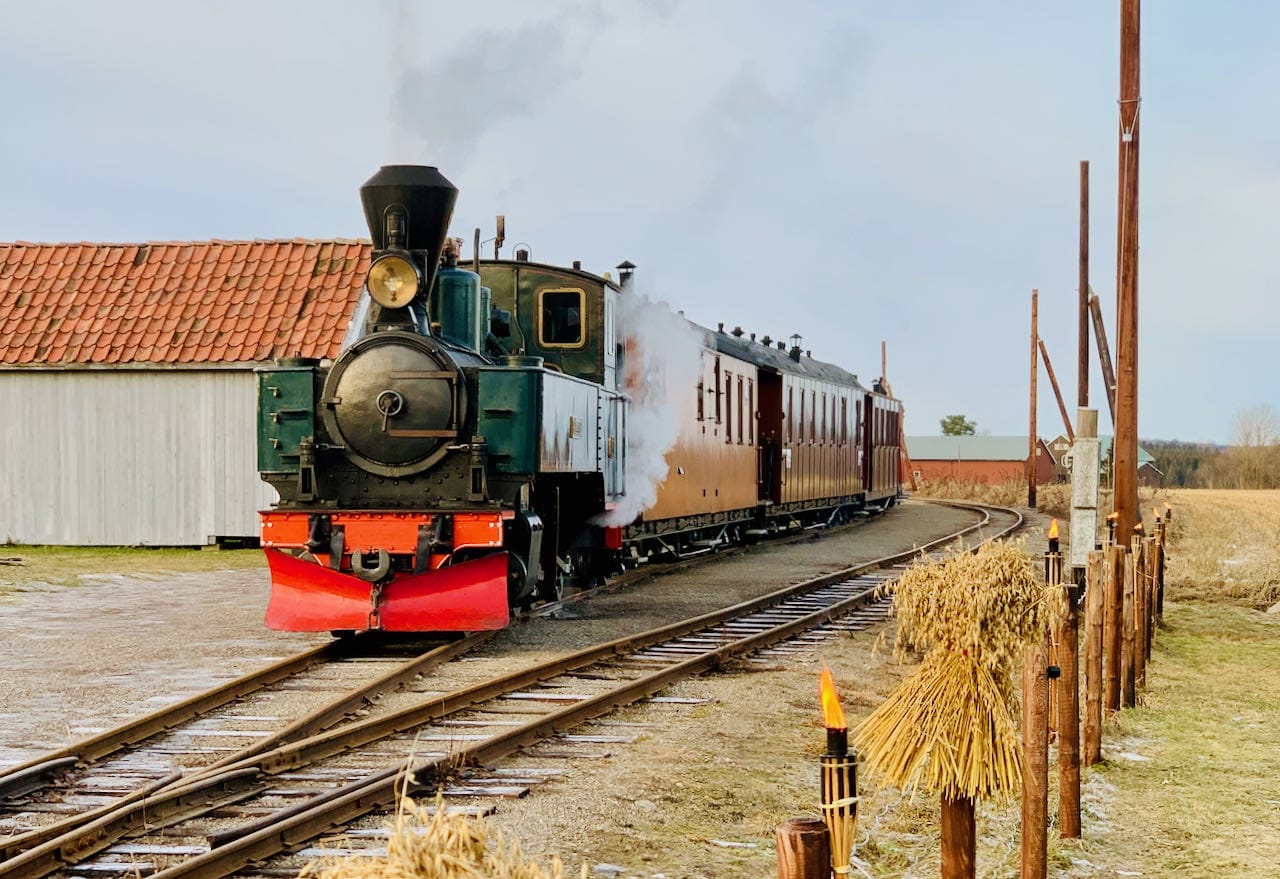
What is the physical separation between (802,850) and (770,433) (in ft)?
68.9

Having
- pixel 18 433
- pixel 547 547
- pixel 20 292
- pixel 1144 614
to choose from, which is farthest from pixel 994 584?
pixel 20 292

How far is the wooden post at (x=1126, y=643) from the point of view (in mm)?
9523

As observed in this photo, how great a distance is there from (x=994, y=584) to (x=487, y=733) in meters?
3.48

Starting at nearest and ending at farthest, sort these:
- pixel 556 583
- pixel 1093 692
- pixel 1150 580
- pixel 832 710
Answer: pixel 832 710
pixel 1093 692
pixel 1150 580
pixel 556 583

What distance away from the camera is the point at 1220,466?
8906cm

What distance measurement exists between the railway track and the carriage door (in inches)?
493

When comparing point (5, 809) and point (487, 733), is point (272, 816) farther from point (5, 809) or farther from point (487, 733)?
point (487, 733)

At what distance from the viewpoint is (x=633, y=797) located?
21.1 ft

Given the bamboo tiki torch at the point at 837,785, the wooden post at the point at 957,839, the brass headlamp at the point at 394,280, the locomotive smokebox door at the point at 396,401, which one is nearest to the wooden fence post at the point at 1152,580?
the locomotive smokebox door at the point at 396,401

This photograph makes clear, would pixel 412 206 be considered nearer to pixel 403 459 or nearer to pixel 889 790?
pixel 403 459

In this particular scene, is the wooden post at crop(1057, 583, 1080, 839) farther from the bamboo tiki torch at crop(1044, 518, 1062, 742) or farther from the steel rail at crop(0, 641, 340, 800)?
the steel rail at crop(0, 641, 340, 800)

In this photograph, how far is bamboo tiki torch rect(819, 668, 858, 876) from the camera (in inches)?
140

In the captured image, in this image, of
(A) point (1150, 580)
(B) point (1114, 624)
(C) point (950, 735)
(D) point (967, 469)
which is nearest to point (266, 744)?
(C) point (950, 735)

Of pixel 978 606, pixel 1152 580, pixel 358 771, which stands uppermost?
pixel 978 606
